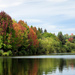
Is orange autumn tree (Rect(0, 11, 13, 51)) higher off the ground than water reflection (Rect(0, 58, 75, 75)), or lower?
higher

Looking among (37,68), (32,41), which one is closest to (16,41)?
(32,41)

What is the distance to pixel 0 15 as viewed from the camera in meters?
76.1

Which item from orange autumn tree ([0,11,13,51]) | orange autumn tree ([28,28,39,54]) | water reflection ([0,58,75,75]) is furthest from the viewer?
orange autumn tree ([28,28,39,54])

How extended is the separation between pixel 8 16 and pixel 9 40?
31.8ft

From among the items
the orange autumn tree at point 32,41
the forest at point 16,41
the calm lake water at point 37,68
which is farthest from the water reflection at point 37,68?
the orange autumn tree at point 32,41

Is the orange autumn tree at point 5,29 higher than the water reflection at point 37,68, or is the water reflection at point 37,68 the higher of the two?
the orange autumn tree at point 5,29

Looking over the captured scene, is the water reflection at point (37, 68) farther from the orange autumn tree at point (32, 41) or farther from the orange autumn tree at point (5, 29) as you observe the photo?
the orange autumn tree at point (32, 41)

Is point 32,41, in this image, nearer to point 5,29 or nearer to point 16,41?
point 16,41

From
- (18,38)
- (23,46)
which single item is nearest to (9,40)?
(18,38)

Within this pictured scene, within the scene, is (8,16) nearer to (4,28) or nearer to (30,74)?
(4,28)

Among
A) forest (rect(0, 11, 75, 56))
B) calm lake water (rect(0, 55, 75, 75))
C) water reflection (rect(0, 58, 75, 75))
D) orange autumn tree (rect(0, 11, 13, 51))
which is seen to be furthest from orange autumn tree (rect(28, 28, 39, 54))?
water reflection (rect(0, 58, 75, 75))

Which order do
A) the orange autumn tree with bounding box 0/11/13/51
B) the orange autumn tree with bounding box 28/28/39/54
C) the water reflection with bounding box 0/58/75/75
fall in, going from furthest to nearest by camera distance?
the orange autumn tree with bounding box 28/28/39/54, the orange autumn tree with bounding box 0/11/13/51, the water reflection with bounding box 0/58/75/75

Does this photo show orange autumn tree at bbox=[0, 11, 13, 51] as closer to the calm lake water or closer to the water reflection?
the calm lake water

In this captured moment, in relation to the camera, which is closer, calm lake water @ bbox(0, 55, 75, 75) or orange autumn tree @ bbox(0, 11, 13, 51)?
calm lake water @ bbox(0, 55, 75, 75)
